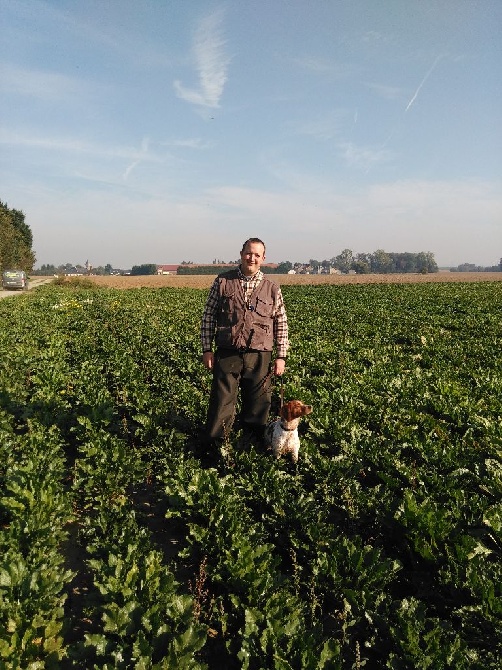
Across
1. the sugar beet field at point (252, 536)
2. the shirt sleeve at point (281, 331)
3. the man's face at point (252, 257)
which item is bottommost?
the sugar beet field at point (252, 536)

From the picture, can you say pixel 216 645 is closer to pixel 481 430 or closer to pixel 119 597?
pixel 119 597

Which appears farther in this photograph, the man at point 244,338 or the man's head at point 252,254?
the man at point 244,338

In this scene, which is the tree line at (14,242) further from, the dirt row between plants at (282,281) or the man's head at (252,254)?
the man's head at (252,254)

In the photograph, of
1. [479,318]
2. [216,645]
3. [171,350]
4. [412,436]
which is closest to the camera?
[216,645]

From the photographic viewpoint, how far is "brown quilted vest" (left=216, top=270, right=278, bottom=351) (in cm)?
498

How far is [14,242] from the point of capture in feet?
232

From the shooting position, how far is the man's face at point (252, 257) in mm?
4789

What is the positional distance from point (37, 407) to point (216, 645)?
5.53 m

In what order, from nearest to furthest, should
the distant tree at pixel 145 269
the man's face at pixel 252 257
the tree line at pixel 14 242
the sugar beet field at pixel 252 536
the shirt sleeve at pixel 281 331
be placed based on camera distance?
the sugar beet field at pixel 252 536 → the man's face at pixel 252 257 → the shirt sleeve at pixel 281 331 → the tree line at pixel 14 242 → the distant tree at pixel 145 269

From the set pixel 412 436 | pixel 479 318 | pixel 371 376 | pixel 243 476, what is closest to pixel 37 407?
pixel 243 476

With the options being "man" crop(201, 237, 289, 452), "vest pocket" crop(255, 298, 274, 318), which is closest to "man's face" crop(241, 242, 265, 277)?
"man" crop(201, 237, 289, 452)

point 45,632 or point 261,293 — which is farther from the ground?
point 261,293

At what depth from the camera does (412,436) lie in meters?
6.32

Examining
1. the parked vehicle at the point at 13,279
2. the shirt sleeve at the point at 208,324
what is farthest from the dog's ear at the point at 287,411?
the parked vehicle at the point at 13,279
